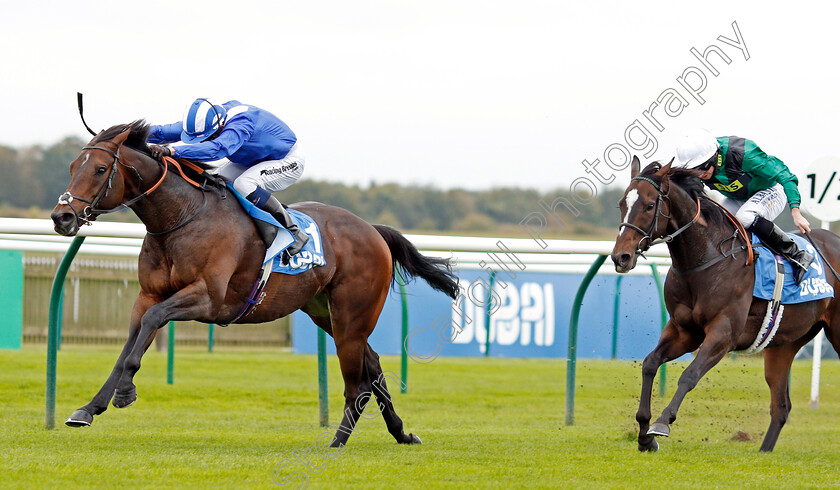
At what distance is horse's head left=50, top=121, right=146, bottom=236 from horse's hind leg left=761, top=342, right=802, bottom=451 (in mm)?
4067

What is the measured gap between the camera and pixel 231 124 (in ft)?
16.5

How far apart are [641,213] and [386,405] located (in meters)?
1.83

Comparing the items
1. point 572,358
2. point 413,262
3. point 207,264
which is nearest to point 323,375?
point 413,262

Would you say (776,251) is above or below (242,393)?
above

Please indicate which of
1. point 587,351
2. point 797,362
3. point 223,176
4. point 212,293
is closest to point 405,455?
point 212,293

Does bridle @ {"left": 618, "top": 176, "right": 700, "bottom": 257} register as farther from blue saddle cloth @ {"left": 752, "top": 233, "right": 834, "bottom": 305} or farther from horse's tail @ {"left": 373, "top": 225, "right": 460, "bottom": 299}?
horse's tail @ {"left": 373, "top": 225, "right": 460, "bottom": 299}

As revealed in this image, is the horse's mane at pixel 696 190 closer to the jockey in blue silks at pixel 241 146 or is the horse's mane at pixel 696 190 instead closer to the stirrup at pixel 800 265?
the stirrup at pixel 800 265

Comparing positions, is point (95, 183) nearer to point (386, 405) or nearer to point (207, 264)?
point (207, 264)

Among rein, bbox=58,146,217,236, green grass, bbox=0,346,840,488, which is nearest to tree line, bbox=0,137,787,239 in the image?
green grass, bbox=0,346,840,488

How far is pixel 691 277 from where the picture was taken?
5.26 meters

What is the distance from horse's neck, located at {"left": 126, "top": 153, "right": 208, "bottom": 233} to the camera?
183 inches

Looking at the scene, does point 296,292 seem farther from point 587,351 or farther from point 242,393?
point 587,351

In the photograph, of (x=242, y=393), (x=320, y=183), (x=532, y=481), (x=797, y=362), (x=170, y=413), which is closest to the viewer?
(x=532, y=481)

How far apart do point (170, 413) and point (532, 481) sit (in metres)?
3.71
